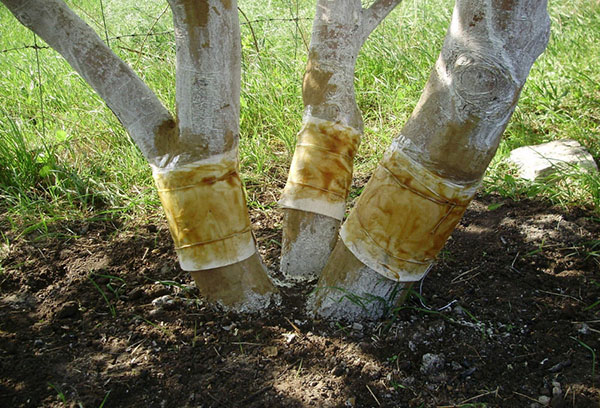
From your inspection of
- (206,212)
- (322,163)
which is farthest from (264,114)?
(206,212)

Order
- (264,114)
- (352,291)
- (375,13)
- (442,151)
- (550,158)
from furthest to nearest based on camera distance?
(264,114) < (550,158) < (375,13) < (352,291) < (442,151)

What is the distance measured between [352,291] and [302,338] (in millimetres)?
245

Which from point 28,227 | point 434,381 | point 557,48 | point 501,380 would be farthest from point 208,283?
point 557,48

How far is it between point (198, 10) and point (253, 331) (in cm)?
109

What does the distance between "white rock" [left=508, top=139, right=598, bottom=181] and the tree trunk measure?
1436mm

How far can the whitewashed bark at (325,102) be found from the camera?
203cm

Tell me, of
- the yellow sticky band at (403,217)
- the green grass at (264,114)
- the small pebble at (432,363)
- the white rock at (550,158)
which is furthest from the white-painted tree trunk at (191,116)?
the white rock at (550,158)

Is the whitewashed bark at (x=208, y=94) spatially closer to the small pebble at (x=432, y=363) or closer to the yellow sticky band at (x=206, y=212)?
the yellow sticky band at (x=206, y=212)

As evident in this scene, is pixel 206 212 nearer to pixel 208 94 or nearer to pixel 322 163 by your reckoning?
pixel 208 94

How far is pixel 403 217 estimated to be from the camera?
1.60 meters

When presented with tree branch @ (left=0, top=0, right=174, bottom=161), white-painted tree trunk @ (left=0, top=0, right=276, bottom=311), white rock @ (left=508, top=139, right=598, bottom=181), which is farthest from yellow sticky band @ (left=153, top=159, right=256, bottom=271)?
white rock @ (left=508, top=139, right=598, bottom=181)

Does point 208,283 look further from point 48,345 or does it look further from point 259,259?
point 48,345

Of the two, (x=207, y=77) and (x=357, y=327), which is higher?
(x=207, y=77)

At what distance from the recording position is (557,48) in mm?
4031
